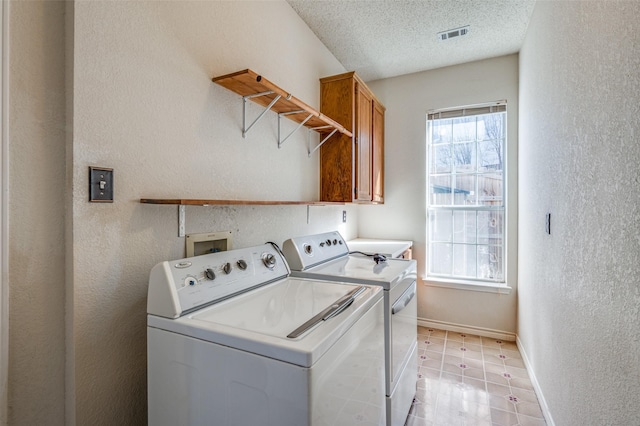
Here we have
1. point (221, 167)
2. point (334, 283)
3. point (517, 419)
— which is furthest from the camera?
point (517, 419)

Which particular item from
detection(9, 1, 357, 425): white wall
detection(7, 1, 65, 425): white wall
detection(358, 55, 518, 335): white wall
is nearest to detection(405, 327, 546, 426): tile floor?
detection(358, 55, 518, 335): white wall

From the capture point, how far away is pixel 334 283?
1.51m

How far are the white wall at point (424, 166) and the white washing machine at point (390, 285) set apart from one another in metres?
1.40

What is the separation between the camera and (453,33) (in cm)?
256

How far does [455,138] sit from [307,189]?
1.77 meters

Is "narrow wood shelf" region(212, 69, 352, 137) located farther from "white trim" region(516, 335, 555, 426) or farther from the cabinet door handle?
"white trim" region(516, 335, 555, 426)

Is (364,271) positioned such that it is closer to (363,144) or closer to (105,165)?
(105,165)

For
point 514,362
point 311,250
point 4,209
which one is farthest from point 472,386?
point 4,209

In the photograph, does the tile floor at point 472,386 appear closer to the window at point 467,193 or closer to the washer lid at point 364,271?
the window at point 467,193

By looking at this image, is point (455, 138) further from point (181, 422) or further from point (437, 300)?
point (181, 422)

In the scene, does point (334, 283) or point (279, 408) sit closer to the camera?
point (279, 408)

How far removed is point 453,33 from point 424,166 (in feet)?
4.02

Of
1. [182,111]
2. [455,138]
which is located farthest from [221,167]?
[455,138]

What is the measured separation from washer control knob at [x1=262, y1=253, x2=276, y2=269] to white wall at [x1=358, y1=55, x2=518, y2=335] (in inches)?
84.1
